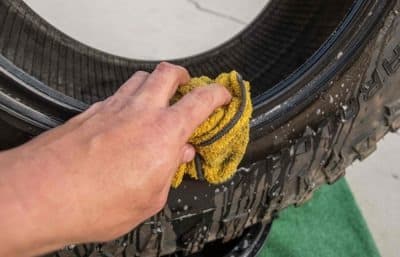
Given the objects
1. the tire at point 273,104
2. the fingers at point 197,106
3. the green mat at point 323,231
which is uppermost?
the fingers at point 197,106

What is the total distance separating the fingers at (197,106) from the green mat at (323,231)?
711 millimetres

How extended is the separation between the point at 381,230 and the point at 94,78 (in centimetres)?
78

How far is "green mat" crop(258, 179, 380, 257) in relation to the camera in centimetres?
144

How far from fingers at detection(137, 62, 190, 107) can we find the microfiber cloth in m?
0.05

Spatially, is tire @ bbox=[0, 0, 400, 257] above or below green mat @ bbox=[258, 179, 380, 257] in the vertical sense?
above

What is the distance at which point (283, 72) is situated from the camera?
1.10 m

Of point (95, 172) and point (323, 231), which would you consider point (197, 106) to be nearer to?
point (95, 172)

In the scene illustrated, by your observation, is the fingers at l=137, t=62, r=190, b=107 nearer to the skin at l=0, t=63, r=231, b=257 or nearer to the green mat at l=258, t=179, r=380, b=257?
the skin at l=0, t=63, r=231, b=257

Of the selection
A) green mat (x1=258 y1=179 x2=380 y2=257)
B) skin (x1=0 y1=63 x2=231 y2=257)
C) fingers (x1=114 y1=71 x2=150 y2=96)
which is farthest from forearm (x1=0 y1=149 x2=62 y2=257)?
green mat (x1=258 y1=179 x2=380 y2=257)

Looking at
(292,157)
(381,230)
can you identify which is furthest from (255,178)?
(381,230)

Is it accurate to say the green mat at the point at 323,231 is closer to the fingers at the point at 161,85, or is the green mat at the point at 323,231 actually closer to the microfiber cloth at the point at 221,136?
the microfiber cloth at the point at 221,136

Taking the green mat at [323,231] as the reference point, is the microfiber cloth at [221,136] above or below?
above

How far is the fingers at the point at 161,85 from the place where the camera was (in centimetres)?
72

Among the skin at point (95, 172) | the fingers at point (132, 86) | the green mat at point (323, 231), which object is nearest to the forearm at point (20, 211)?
the skin at point (95, 172)
